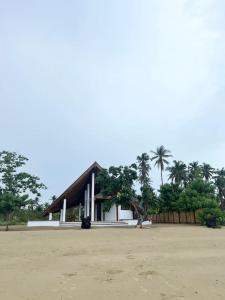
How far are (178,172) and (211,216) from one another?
82.0 feet

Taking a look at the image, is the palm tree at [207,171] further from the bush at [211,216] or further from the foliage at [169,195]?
the bush at [211,216]

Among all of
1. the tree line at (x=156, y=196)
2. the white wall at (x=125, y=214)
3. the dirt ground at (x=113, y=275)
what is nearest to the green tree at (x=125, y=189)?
the tree line at (x=156, y=196)

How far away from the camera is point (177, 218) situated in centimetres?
3431

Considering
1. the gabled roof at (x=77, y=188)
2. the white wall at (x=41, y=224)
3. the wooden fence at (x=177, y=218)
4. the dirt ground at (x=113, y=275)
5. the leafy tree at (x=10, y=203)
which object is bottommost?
the dirt ground at (x=113, y=275)

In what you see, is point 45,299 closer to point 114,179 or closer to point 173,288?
point 173,288

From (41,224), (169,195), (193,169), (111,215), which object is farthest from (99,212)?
(193,169)

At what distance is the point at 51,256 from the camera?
967cm

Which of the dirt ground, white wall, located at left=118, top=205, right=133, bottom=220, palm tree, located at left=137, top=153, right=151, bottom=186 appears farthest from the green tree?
palm tree, located at left=137, top=153, right=151, bottom=186

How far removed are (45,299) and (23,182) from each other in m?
23.9

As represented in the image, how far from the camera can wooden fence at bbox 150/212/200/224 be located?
3066 centimetres

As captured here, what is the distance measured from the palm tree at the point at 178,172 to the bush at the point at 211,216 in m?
23.0

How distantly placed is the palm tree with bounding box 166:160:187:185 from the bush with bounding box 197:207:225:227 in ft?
75.4

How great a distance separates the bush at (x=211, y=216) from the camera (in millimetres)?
25302

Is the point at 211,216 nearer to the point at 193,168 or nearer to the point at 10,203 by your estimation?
the point at 10,203
